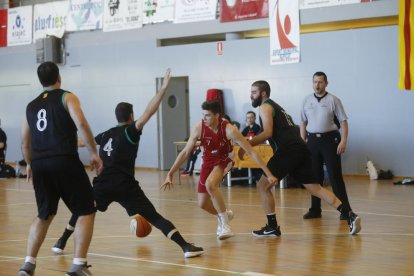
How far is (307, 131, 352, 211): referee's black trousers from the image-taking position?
34.9ft

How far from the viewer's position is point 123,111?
8.03m

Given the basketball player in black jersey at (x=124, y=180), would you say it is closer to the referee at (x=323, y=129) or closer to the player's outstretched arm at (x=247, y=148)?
the player's outstretched arm at (x=247, y=148)

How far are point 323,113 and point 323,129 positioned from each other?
9.6 inches

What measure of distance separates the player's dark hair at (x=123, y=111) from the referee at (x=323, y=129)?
148 inches

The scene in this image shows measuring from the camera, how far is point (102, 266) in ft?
25.1

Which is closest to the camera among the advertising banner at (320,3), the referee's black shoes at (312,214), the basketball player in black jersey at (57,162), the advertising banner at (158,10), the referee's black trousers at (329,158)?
the basketball player in black jersey at (57,162)

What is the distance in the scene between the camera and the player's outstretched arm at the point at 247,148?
8844 mm

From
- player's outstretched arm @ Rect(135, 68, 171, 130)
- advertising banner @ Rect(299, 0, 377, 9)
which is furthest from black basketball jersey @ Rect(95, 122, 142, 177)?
advertising banner @ Rect(299, 0, 377, 9)

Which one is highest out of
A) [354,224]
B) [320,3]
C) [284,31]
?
[320,3]

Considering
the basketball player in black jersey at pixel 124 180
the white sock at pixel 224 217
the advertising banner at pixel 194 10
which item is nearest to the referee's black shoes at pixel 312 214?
the white sock at pixel 224 217

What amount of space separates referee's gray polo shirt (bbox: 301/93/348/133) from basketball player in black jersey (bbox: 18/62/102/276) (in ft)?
16.7

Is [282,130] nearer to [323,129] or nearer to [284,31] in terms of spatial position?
[323,129]

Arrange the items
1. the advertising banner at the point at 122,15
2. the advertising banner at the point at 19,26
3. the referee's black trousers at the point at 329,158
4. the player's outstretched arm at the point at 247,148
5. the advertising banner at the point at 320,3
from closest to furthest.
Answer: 1. the player's outstretched arm at the point at 247,148
2. the referee's black trousers at the point at 329,158
3. the advertising banner at the point at 320,3
4. the advertising banner at the point at 122,15
5. the advertising banner at the point at 19,26

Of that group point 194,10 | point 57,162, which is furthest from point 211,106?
point 194,10
